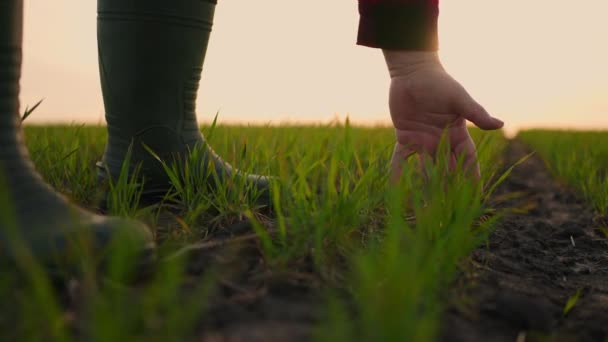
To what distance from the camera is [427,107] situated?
162 centimetres

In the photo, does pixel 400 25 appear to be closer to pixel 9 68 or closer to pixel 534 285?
pixel 534 285

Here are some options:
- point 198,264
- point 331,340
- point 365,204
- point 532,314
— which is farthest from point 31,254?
point 532,314

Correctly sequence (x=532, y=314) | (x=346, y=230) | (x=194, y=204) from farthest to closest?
1. (x=194, y=204)
2. (x=346, y=230)
3. (x=532, y=314)

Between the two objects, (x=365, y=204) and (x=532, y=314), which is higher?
(x=365, y=204)

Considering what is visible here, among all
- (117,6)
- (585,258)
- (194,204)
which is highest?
(117,6)

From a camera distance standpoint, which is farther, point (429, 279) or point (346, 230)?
point (346, 230)

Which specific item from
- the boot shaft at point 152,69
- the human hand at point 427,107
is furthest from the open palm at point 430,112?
the boot shaft at point 152,69

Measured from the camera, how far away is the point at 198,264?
0.99 m

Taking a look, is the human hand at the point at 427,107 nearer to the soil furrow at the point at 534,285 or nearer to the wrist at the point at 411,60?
the wrist at the point at 411,60

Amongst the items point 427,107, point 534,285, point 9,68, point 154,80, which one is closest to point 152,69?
point 154,80

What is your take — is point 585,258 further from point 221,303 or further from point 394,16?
point 221,303

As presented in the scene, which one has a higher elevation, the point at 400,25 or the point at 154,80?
the point at 400,25

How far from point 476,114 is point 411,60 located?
260 millimetres

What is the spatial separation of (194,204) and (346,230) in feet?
1.71
